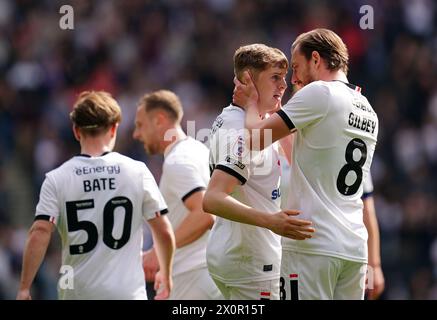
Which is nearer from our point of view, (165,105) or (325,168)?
(325,168)

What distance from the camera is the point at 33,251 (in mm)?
6156

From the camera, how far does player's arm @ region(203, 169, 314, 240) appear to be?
5.35m

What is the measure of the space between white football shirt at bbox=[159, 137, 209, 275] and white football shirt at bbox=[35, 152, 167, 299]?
1200 mm

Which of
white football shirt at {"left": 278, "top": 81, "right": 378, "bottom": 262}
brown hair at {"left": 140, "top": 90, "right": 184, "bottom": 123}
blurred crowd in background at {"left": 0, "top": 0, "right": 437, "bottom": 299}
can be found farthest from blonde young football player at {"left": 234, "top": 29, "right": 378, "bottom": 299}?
blurred crowd in background at {"left": 0, "top": 0, "right": 437, "bottom": 299}

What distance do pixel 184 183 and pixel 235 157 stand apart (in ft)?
6.38

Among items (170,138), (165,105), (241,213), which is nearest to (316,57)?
(241,213)

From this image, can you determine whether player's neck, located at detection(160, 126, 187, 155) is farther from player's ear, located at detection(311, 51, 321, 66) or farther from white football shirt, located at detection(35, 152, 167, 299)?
player's ear, located at detection(311, 51, 321, 66)

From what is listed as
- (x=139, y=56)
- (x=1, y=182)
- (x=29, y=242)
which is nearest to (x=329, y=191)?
(x=29, y=242)

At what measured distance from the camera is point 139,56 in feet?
55.9

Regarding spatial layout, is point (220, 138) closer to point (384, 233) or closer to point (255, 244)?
point (255, 244)

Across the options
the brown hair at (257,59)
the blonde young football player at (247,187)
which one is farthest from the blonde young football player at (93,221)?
the brown hair at (257,59)

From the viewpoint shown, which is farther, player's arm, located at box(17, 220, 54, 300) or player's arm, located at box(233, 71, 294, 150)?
player's arm, located at box(17, 220, 54, 300)

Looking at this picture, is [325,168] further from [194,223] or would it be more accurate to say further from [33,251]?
[194,223]
